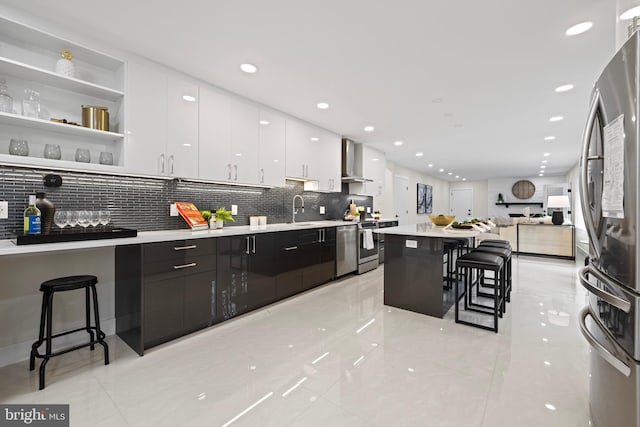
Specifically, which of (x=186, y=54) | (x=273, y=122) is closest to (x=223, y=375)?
(x=186, y=54)

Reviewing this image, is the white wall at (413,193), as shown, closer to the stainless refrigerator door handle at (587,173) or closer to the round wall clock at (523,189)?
the round wall clock at (523,189)

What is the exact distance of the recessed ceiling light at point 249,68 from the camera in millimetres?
2672

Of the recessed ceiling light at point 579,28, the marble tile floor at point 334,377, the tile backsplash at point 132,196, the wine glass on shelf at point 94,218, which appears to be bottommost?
the marble tile floor at point 334,377

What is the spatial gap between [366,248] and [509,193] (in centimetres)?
1022

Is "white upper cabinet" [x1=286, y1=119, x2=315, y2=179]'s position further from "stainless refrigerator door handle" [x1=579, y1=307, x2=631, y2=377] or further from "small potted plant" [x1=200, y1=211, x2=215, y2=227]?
"stainless refrigerator door handle" [x1=579, y1=307, x2=631, y2=377]

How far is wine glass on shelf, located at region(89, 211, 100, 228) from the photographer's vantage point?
7.49ft

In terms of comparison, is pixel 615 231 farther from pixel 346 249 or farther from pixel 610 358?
pixel 346 249

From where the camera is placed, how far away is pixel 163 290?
2297 millimetres

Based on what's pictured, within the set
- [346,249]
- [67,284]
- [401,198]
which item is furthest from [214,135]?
[401,198]

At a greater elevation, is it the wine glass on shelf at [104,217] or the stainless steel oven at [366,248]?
the wine glass on shelf at [104,217]

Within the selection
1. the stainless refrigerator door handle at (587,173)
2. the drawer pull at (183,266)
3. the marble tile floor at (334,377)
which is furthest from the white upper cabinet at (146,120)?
the stainless refrigerator door handle at (587,173)

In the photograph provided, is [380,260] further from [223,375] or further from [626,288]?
[626,288]

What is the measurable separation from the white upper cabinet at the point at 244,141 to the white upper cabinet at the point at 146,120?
2.48 feet

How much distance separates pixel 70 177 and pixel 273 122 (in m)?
2.25
